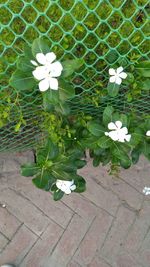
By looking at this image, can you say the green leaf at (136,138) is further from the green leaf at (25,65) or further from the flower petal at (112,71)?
the green leaf at (25,65)

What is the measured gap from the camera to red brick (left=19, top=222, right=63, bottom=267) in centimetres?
297

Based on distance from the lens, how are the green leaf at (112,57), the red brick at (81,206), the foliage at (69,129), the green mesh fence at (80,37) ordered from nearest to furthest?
the foliage at (69,129)
the green mesh fence at (80,37)
the green leaf at (112,57)
the red brick at (81,206)

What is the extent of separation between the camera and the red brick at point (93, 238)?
9.82 feet

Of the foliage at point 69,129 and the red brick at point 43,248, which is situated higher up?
the foliage at point 69,129

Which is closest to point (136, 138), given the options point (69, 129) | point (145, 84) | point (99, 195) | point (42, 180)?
point (145, 84)

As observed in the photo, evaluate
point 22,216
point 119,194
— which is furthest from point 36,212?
point 119,194

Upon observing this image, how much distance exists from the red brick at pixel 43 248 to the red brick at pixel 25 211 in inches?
2.2

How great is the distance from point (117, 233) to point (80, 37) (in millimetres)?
1659

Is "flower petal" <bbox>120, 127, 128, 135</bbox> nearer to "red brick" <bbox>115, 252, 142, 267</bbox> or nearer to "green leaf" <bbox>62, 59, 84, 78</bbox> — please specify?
"green leaf" <bbox>62, 59, 84, 78</bbox>

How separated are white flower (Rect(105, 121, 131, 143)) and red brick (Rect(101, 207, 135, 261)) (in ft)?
4.22

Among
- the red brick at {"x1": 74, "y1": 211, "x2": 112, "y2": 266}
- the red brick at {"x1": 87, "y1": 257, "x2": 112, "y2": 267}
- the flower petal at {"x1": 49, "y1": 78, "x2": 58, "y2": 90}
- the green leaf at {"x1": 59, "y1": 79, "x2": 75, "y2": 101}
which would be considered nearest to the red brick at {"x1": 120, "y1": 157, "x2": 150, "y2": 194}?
the red brick at {"x1": 74, "y1": 211, "x2": 112, "y2": 266}

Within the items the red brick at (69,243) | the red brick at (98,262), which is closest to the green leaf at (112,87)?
the red brick at (69,243)

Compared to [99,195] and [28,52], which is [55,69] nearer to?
[28,52]

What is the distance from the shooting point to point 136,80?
207 cm
